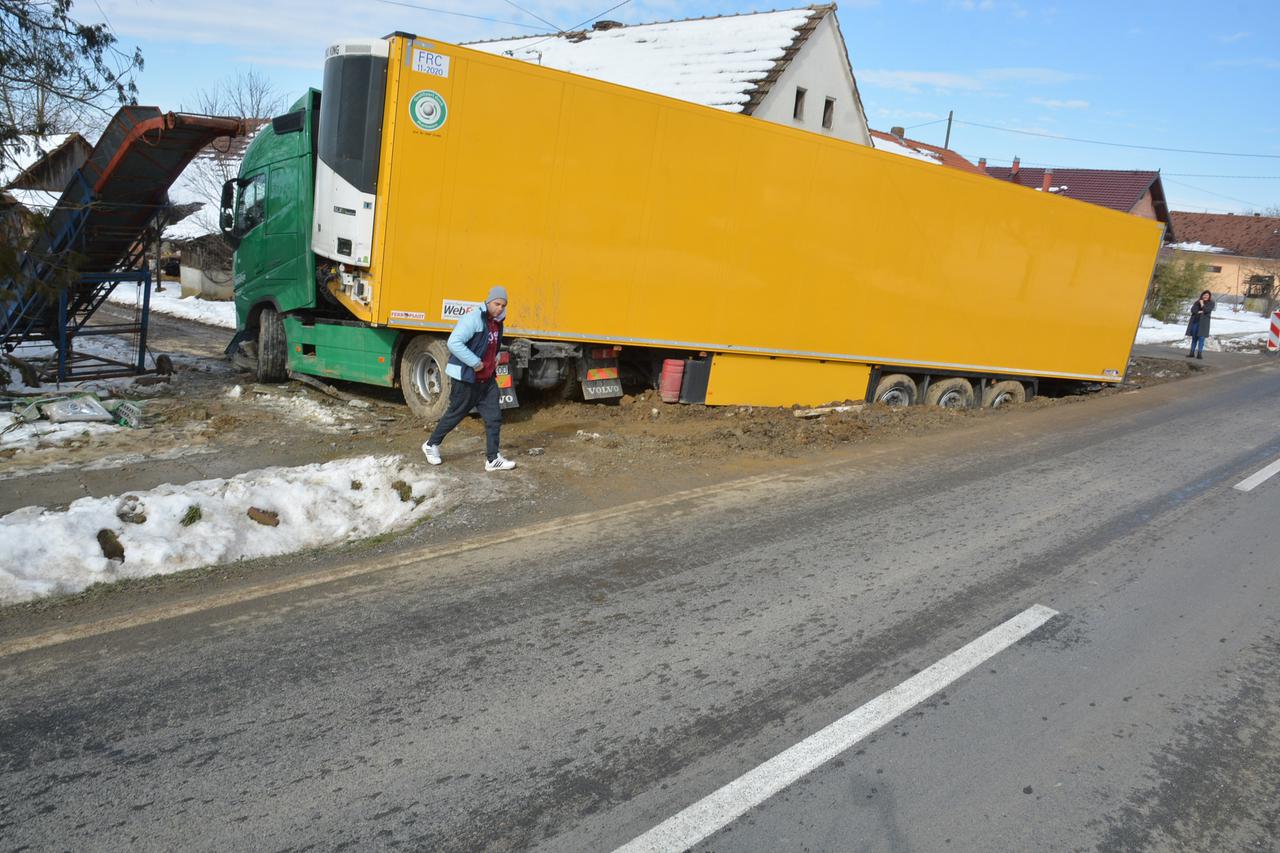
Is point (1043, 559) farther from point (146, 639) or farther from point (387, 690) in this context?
point (146, 639)

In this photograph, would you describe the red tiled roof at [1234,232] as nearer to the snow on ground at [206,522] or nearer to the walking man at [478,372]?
the walking man at [478,372]

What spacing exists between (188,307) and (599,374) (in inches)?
625

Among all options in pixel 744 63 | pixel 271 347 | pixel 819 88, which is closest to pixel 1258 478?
pixel 271 347

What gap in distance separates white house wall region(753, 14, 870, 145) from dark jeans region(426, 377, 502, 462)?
562 inches

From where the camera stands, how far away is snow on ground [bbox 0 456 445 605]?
4.85m

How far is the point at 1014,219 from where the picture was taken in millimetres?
12102

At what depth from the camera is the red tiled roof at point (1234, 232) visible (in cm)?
5619

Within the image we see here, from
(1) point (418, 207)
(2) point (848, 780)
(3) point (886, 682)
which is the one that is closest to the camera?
(2) point (848, 780)

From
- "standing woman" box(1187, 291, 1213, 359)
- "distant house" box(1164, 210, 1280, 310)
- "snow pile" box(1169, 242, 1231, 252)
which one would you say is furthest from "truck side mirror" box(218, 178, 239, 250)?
"snow pile" box(1169, 242, 1231, 252)

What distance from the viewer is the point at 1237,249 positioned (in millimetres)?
57562

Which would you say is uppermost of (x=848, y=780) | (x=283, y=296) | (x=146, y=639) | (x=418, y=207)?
(x=418, y=207)

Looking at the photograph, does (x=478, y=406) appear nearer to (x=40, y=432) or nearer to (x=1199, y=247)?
(x=40, y=432)

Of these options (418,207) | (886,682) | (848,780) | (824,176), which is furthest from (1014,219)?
(848,780)

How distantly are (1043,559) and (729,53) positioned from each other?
59.9 feet
